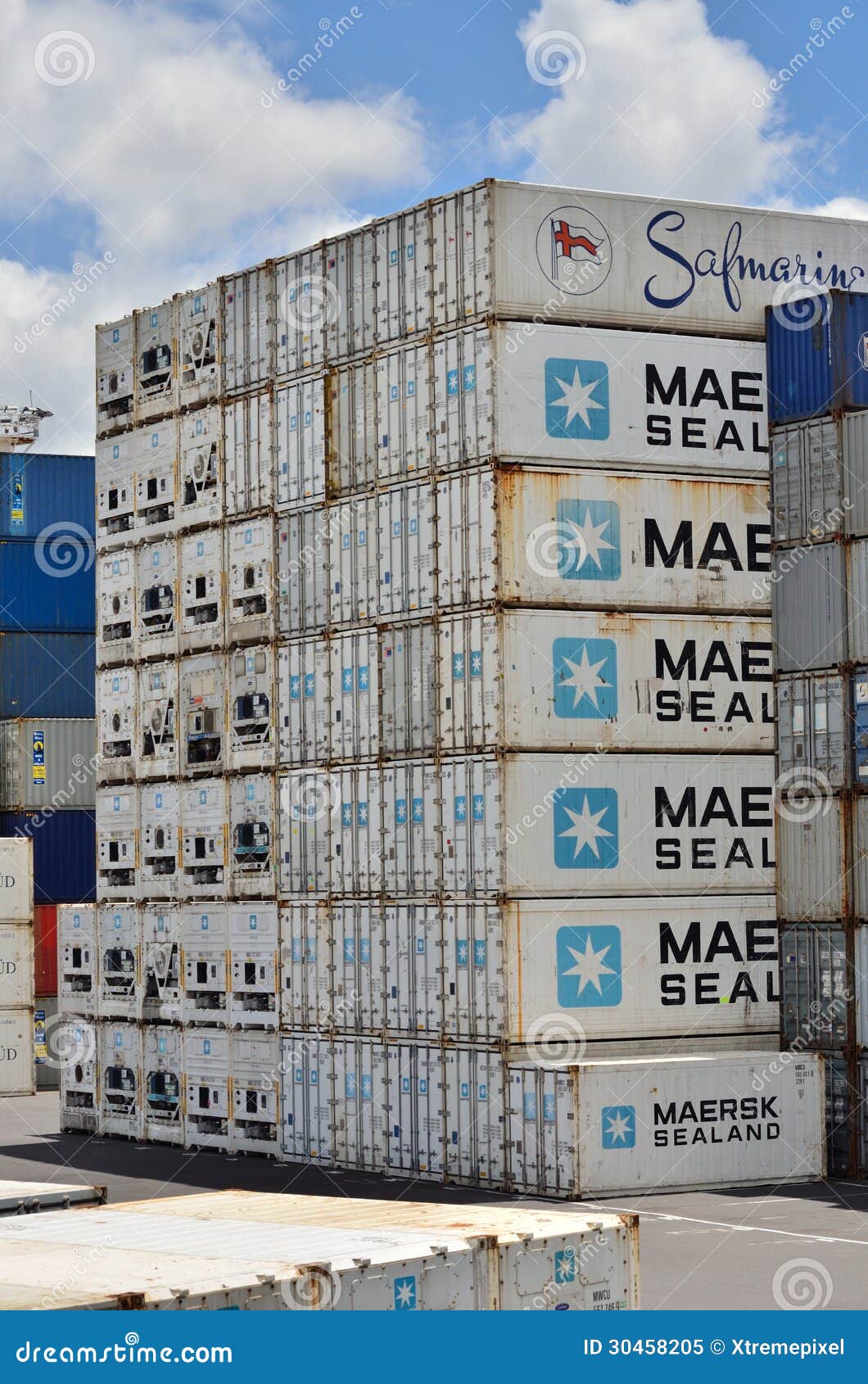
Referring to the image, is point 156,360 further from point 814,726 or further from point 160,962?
point 814,726

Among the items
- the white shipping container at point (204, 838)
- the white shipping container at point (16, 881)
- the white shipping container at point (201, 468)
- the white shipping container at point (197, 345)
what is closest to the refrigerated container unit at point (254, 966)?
the white shipping container at point (204, 838)

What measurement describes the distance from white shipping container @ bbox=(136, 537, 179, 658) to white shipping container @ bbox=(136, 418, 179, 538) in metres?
0.36

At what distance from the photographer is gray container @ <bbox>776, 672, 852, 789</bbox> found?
31.4 meters

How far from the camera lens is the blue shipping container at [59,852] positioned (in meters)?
53.2

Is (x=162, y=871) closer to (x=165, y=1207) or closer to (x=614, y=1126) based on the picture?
(x=614, y=1126)

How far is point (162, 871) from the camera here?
127 feet

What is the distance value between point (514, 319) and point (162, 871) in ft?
45.8

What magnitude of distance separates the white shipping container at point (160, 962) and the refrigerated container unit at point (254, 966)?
202 centimetres

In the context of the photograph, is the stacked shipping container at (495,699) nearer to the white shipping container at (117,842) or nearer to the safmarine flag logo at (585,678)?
the safmarine flag logo at (585,678)

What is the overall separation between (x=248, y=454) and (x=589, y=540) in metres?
8.20

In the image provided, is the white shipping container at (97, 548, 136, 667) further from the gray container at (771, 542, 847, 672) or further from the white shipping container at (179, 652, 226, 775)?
the gray container at (771, 542, 847, 672)

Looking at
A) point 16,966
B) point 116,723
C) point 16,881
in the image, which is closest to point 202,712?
point 116,723

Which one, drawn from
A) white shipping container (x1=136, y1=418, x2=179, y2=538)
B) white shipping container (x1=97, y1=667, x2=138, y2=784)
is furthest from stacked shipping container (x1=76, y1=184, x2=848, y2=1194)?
white shipping container (x1=97, y1=667, x2=138, y2=784)
